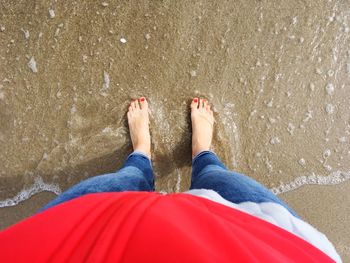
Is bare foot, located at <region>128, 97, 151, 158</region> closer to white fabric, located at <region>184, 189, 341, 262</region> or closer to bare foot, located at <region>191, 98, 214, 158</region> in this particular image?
bare foot, located at <region>191, 98, 214, 158</region>

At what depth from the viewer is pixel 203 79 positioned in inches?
52.7

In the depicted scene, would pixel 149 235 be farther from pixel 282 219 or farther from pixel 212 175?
pixel 212 175

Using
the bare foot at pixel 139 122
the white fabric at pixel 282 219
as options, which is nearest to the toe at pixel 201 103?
the bare foot at pixel 139 122

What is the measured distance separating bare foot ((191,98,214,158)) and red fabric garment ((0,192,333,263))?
2.05 feet

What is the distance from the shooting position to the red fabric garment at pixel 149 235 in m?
0.56

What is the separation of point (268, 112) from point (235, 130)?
5.5 inches

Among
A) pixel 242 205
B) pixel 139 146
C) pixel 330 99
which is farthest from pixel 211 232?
pixel 330 99

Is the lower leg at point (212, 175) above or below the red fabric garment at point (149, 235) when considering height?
below

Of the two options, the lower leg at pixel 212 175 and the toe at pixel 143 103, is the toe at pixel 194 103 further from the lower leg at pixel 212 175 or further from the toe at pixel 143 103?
the toe at pixel 143 103

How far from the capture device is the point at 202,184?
3.34ft

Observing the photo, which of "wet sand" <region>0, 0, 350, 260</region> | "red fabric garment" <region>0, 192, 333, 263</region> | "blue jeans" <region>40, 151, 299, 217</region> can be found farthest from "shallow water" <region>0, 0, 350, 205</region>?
"red fabric garment" <region>0, 192, 333, 263</region>

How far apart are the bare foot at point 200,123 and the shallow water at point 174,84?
35mm

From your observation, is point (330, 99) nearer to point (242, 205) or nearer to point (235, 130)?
point (235, 130)

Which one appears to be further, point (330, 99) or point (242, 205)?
point (330, 99)
